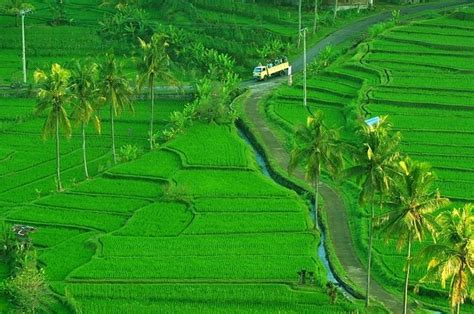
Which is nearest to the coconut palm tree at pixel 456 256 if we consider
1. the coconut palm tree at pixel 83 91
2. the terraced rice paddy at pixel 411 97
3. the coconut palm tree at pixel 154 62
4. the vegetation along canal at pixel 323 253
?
the vegetation along canal at pixel 323 253

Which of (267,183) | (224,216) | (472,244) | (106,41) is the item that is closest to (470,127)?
(267,183)

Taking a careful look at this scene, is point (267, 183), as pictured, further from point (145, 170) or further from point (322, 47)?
point (322, 47)

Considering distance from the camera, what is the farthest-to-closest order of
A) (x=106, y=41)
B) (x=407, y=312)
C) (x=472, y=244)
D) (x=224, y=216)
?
(x=106, y=41) < (x=224, y=216) < (x=407, y=312) < (x=472, y=244)

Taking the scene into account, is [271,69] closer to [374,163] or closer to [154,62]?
[154,62]

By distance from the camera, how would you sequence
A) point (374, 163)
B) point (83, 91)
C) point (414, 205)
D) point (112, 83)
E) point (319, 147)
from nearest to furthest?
point (414, 205) → point (374, 163) → point (319, 147) → point (83, 91) → point (112, 83)

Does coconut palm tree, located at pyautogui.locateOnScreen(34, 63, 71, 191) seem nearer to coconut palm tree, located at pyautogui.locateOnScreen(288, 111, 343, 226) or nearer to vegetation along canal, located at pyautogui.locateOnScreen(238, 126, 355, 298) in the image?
vegetation along canal, located at pyautogui.locateOnScreen(238, 126, 355, 298)

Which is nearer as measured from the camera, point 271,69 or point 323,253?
point 323,253

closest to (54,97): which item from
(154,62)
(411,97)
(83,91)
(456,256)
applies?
(83,91)
